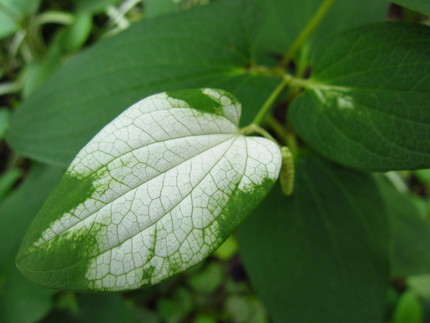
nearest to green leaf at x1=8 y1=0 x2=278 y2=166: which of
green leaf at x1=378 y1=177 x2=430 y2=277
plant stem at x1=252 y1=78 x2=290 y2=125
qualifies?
plant stem at x1=252 y1=78 x2=290 y2=125

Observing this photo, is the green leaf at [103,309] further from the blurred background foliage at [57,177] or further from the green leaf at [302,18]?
the green leaf at [302,18]

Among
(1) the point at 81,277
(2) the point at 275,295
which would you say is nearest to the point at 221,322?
(2) the point at 275,295

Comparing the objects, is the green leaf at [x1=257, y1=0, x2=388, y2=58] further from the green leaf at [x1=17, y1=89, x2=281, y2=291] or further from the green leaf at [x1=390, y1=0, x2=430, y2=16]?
the green leaf at [x1=17, y1=89, x2=281, y2=291]

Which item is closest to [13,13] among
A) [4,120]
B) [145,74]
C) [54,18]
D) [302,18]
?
[54,18]

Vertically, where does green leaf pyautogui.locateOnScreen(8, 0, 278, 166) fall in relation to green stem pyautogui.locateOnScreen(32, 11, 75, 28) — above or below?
above

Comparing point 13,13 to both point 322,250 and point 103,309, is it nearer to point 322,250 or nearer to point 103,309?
point 103,309
